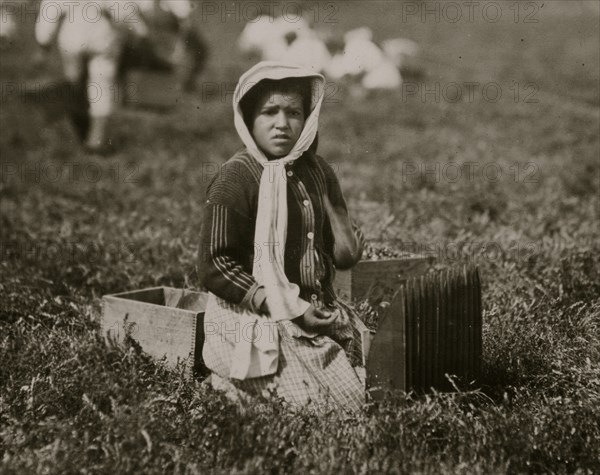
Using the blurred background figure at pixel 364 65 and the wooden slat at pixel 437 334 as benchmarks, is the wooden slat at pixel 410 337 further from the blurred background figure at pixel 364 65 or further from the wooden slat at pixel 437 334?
the blurred background figure at pixel 364 65

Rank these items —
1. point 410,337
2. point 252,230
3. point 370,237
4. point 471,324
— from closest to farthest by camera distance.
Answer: point 410,337, point 471,324, point 252,230, point 370,237

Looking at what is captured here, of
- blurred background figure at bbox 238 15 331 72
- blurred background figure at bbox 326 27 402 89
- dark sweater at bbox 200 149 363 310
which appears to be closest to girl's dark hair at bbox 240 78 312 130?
dark sweater at bbox 200 149 363 310

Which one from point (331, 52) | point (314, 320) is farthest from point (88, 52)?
point (314, 320)

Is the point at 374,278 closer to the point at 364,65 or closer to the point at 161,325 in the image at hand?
the point at 161,325

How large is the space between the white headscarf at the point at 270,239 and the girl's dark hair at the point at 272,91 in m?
0.06

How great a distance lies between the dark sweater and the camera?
11.4 ft

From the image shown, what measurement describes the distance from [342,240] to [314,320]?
41 centimetres

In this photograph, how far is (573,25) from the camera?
25.5m

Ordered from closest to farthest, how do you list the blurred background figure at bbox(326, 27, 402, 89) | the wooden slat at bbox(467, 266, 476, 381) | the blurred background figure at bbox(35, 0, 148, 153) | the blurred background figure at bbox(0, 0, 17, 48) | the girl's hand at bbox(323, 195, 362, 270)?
the wooden slat at bbox(467, 266, 476, 381) → the girl's hand at bbox(323, 195, 362, 270) → the blurred background figure at bbox(35, 0, 148, 153) → the blurred background figure at bbox(0, 0, 17, 48) → the blurred background figure at bbox(326, 27, 402, 89)

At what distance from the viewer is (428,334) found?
128 inches

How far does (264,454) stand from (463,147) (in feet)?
25.2

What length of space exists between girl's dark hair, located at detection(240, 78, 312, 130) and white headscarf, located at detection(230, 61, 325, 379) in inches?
2.3

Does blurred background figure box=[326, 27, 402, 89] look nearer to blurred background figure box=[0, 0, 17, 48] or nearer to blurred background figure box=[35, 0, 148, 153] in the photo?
blurred background figure box=[35, 0, 148, 153]

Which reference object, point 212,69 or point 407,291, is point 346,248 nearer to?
point 407,291
